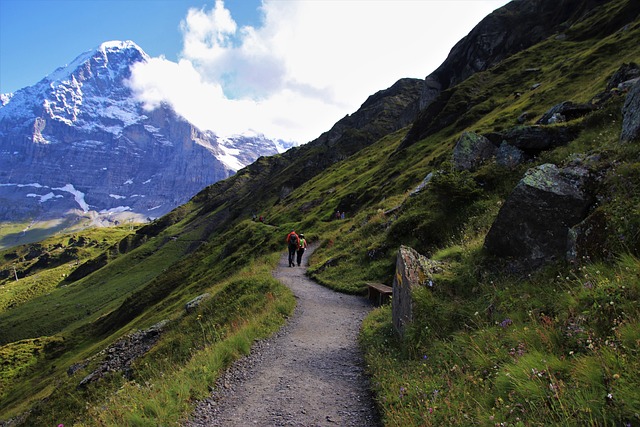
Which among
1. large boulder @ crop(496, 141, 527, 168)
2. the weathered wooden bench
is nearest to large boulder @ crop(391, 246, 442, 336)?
the weathered wooden bench

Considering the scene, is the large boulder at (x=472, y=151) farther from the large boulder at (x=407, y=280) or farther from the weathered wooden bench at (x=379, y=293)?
the large boulder at (x=407, y=280)

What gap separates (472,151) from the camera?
19297mm

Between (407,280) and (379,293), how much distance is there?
6933 mm

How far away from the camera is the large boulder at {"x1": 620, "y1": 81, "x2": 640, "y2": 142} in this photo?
9945mm

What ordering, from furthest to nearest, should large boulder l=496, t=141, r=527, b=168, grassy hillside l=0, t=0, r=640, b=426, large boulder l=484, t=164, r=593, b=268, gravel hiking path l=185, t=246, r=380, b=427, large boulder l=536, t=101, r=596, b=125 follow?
1. large boulder l=536, t=101, r=596, b=125
2. large boulder l=496, t=141, r=527, b=168
3. large boulder l=484, t=164, r=593, b=268
4. gravel hiking path l=185, t=246, r=380, b=427
5. grassy hillside l=0, t=0, r=640, b=426

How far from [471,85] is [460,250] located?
9157 centimetres

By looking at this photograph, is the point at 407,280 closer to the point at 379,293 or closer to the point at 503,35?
the point at 379,293

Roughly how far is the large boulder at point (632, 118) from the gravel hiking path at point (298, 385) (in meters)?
9.91

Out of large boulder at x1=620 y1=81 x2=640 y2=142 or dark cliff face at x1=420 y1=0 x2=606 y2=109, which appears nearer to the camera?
large boulder at x1=620 y1=81 x2=640 y2=142

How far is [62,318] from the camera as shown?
111375mm

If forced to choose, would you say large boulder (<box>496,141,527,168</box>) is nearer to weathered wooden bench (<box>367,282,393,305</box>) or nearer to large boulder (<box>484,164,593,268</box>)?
large boulder (<box>484,164,593,268</box>)

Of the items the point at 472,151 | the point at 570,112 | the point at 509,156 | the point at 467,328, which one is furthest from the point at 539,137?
the point at 467,328

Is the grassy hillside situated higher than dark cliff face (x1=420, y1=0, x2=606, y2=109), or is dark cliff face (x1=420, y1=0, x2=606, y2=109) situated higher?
dark cliff face (x1=420, y1=0, x2=606, y2=109)

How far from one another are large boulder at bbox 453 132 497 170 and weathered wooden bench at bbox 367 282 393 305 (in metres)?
7.91
